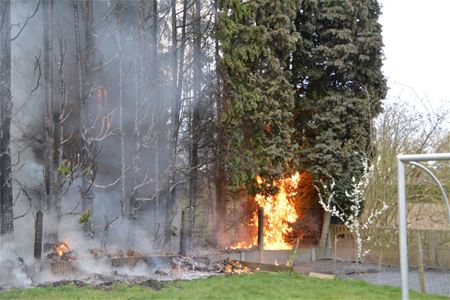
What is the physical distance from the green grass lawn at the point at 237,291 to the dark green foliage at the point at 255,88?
520 cm

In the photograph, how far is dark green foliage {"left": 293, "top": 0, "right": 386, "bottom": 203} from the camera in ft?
65.3

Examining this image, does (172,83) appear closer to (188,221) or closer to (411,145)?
(188,221)

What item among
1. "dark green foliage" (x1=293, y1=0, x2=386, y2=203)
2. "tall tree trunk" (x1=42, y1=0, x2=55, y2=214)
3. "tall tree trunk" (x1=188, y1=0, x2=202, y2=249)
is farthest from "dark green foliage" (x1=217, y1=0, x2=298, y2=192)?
"tall tree trunk" (x1=42, y1=0, x2=55, y2=214)

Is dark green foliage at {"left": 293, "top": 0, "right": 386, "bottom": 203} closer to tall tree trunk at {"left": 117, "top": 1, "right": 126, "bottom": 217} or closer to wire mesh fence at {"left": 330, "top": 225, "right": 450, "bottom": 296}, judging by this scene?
wire mesh fence at {"left": 330, "top": 225, "right": 450, "bottom": 296}

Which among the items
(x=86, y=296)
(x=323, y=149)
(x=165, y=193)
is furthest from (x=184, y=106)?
(x=86, y=296)

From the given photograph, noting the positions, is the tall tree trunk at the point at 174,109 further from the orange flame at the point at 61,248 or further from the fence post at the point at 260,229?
the orange flame at the point at 61,248

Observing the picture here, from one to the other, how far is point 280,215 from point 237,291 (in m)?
9.12

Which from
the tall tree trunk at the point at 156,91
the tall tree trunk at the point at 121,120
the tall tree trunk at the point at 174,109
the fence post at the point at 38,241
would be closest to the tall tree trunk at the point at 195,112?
the tall tree trunk at the point at 174,109

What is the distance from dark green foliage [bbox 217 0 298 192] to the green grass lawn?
17.1 feet

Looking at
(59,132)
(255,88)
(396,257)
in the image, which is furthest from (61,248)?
(396,257)

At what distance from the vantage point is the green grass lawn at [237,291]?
10.7 meters

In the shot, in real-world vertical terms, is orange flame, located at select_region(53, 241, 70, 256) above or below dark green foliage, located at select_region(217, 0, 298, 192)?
below

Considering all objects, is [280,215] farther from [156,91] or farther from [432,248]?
[156,91]

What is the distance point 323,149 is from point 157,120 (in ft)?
21.6
